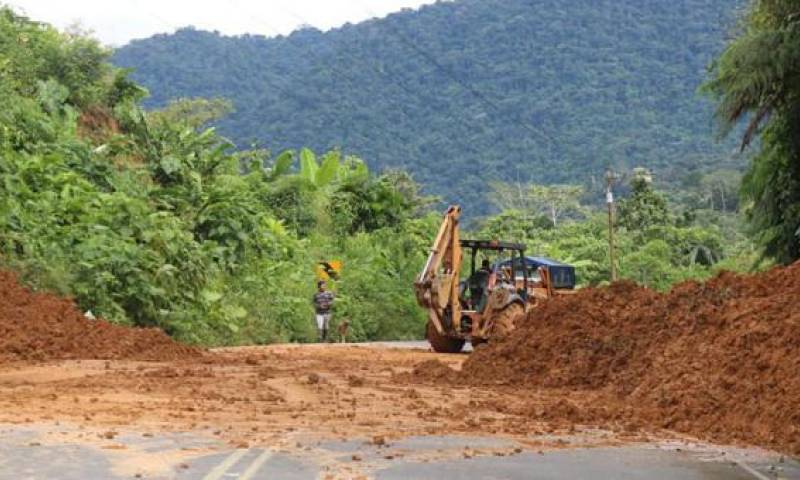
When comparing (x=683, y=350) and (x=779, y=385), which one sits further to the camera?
(x=683, y=350)

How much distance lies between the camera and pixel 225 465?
33.7 feet

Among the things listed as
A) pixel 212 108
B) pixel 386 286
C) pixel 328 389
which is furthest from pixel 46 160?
pixel 212 108

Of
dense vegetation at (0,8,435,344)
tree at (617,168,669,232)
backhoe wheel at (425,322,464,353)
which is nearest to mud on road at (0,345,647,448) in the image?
backhoe wheel at (425,322,464,353)

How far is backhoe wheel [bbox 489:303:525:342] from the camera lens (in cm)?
2705

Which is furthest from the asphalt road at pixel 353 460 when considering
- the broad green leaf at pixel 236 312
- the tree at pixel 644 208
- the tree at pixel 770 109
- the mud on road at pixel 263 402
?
the tree at pixel 644 208

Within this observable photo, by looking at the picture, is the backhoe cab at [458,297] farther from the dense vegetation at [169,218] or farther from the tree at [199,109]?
the tree at [199,109]

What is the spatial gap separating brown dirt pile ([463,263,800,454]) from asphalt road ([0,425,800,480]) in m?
1.90

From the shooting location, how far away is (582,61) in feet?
507

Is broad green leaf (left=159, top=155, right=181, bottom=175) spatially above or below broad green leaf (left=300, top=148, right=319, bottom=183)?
below

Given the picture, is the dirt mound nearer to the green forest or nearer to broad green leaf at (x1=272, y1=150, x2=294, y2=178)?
the green forest

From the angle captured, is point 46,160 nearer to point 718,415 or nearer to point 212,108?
point 718,415

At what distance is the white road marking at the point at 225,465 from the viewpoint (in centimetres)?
966

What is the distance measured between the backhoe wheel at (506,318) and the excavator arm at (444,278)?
1064mm

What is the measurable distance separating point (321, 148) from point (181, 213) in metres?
87.0
